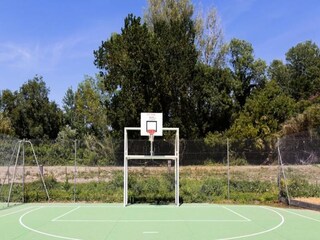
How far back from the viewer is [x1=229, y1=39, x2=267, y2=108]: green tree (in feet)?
152

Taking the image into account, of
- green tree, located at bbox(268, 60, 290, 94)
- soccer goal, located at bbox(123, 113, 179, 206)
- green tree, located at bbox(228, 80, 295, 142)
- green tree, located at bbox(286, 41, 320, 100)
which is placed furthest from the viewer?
green tree, located at bbox(268, 60, 290, 94)

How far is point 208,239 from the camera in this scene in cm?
942

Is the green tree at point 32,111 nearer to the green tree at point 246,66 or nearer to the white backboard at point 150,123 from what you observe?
the green tree at point 246,66

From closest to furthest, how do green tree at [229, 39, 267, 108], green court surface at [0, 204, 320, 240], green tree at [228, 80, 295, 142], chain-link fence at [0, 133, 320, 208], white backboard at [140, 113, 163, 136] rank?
green court surface at [0, 204, 320, 240] → white backboard at [140, 113, 163, 136] → chain-link fence at [0, 133, 320, 208] → green tree at [228, 80, 295, 142] → green tree at [229, 39, 267, 108]

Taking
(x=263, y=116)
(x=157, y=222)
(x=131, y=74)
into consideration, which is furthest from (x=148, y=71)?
(x=157, y=222)

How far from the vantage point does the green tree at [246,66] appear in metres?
46.5

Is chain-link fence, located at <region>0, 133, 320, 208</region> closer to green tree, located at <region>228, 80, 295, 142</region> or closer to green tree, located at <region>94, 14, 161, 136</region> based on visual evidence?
green tree, located at <region>94, 14, 161, 136</region>

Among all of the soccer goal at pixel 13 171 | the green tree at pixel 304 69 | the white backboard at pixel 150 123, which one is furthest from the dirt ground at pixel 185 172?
the green tree at pixel 304 69

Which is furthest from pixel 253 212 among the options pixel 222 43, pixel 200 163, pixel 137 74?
pixel 222 43

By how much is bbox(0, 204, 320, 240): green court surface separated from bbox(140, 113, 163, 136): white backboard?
2.94 metres

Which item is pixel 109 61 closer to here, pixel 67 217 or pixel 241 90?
pixel 241 90

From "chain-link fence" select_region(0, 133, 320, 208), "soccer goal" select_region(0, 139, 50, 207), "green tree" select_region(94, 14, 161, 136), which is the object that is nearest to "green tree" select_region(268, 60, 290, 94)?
"green tree" select_region(94, 14, 161, 136)

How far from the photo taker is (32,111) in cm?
5678

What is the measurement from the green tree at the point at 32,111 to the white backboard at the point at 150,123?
40.2 meters
